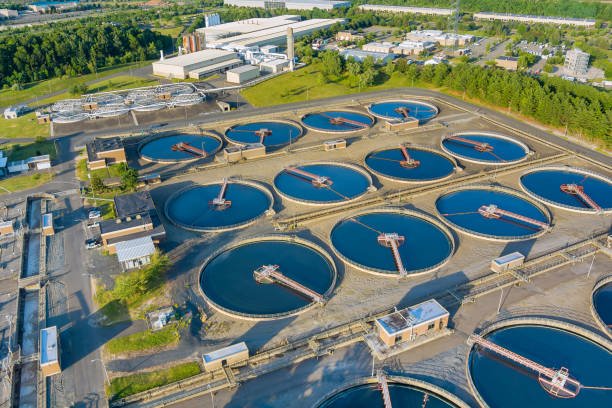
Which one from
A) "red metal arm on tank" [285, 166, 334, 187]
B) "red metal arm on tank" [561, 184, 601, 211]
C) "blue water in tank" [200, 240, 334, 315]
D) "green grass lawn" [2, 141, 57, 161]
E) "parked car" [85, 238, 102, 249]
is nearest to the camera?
"blue water in tank" [200, 240, 334, 315]

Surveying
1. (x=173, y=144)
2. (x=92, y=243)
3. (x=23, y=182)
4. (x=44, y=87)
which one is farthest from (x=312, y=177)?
(x=44, y=87)

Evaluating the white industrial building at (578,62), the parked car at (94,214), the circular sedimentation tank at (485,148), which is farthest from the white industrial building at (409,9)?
the parked car at (94,214)

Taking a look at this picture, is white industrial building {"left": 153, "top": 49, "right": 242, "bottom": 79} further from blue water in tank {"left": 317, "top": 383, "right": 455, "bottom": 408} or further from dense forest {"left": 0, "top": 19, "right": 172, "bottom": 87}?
blue water in tank {"left": 317, "top": 383, "right": 455, "bottom": 408}

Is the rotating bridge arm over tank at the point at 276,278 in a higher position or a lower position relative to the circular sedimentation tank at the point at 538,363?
higher

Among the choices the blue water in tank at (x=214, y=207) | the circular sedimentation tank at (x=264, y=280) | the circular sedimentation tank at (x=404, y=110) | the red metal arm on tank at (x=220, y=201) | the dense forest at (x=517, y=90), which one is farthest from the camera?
the circular sedimentation tank at (x=404, y=110)

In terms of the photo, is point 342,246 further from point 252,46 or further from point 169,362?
point 252,46

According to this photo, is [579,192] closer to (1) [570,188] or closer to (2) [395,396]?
(1) [570,188]

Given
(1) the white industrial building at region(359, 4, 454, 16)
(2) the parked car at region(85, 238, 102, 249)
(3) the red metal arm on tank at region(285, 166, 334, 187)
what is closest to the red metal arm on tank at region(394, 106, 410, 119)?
(3) the red metal arm on tank at region(285, 166, 334, 187)

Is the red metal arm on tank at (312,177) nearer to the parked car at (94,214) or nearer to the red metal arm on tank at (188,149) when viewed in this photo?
the red metal arm on tank at (188,149)
